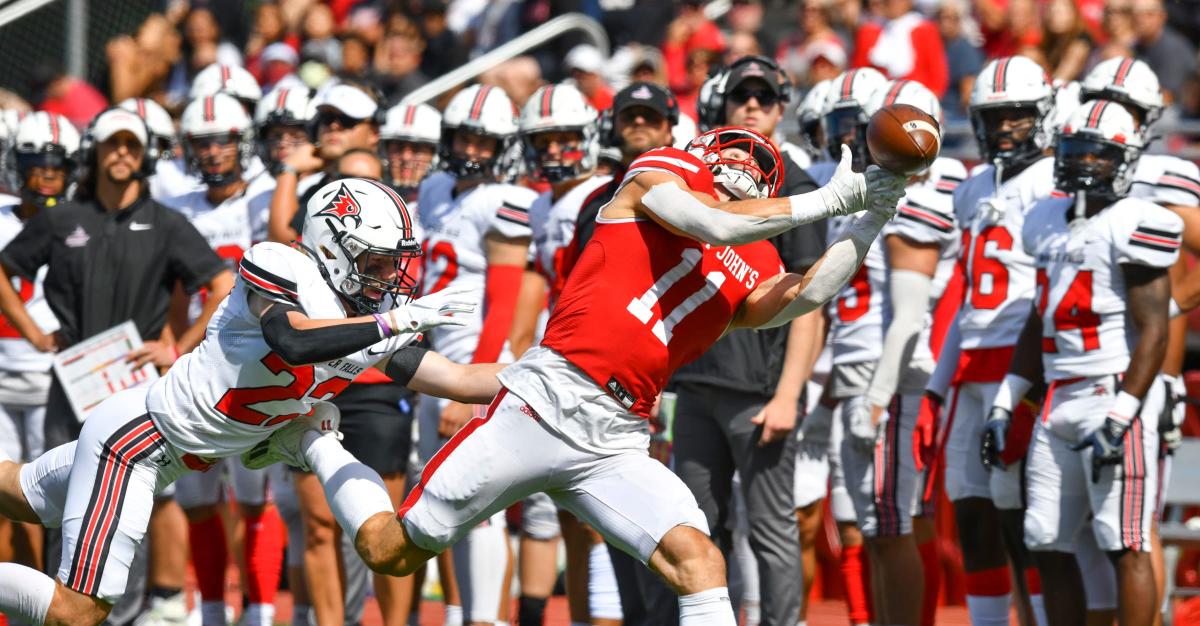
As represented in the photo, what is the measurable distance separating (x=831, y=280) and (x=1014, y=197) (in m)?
1.88

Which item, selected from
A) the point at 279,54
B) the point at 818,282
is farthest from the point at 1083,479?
the point at 279,54

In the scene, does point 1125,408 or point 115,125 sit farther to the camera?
point 115,125

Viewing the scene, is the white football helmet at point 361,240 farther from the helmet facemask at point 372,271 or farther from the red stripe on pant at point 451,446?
the red stripe on pant at point 451,446

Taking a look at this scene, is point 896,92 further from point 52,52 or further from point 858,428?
point 52,52

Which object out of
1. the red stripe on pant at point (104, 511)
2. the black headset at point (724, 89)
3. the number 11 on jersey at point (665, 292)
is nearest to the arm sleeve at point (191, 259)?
the red stripe on pant at point (104, 511)

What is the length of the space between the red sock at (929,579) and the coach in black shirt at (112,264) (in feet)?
9.73

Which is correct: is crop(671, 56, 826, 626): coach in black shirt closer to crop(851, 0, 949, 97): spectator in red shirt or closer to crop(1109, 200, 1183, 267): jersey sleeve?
crop(1109, 200, 1183, 267): jersey sleeve

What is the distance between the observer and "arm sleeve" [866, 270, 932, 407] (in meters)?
6.13

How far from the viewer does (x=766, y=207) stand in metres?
4.51

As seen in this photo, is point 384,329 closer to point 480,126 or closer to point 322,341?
point 322,341

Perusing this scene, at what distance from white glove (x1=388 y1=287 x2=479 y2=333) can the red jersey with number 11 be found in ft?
0.82

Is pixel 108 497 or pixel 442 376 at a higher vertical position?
pixel 442 376

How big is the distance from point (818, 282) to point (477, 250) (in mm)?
2448

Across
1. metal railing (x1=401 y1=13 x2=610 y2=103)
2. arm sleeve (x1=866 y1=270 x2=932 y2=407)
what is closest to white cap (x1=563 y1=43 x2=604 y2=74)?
metal railing (x1=401 y1=13 x2=610 y2=103)
